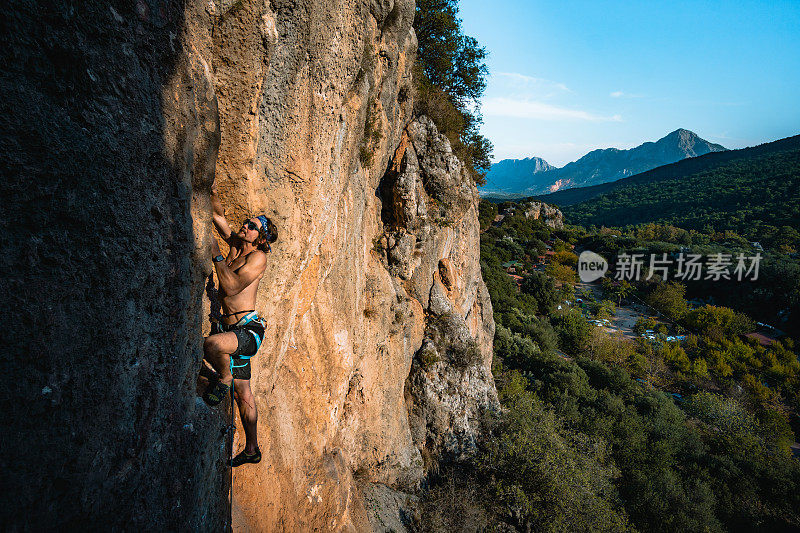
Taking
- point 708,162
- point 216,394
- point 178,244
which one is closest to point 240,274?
point 178,244

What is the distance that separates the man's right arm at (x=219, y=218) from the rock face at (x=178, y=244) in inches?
7.9

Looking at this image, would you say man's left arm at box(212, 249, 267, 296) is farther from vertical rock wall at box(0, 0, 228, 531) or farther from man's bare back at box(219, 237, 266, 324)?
vertical rock wall at box(0, 0, 228, 531)

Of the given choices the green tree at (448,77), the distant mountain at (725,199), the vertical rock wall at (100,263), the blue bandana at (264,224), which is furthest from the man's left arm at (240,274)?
the distant mountain at (725,199)

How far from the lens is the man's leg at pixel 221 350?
3463 mm

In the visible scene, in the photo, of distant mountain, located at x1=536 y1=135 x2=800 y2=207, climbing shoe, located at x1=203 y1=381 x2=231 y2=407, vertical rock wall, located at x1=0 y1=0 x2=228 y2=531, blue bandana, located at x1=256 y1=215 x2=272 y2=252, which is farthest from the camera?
distant mountain, located at x1=536 y1=135 x2=800 y2=207

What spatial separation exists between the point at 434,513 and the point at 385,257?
268 inches

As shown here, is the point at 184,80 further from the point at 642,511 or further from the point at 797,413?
the point at 797,413

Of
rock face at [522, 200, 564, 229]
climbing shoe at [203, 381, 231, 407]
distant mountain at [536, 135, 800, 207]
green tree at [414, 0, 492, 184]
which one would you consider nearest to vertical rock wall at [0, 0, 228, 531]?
climbing shoe at [203, 381, 231, 407]

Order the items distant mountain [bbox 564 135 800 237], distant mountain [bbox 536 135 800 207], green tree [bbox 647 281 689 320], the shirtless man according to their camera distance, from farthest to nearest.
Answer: distant mountain [bbox 536 135 800 207], distant mountain [bbox 564 135 800 237], green tree [bbox 647 281 689 320], the shirtless man

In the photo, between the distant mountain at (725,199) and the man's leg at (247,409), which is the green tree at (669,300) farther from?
the man's leg at (247,409)

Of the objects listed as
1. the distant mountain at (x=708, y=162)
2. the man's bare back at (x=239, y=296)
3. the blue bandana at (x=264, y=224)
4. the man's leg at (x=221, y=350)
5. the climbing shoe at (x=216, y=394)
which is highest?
the distant mountain at (x=708, y=162)

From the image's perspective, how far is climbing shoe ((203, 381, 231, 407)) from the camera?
3.37 meters

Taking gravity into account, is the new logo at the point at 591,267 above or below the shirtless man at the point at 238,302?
below

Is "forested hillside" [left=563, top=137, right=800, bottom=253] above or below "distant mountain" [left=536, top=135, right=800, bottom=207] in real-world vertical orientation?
below
